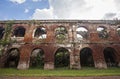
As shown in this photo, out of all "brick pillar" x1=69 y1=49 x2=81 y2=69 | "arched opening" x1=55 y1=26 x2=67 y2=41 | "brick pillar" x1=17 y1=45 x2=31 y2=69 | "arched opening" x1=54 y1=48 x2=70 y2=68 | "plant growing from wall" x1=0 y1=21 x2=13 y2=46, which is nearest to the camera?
"brick pillar" x1=69 y1=49 x2=81 y2=69

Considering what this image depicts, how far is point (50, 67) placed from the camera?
19.9 meters

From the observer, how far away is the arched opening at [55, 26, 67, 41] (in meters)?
21.8

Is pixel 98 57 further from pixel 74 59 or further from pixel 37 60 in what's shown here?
Result: pixel 37 60

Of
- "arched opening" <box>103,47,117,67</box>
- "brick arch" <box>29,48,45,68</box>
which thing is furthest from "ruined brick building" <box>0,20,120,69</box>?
"brick arch" <box>29,48,45,68</box>

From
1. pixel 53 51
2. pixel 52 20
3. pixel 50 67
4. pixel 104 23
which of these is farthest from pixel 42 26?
pixel 104 23

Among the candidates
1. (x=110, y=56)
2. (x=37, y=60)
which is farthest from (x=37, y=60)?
(x=110, y=56)

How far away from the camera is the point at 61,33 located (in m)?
24.4

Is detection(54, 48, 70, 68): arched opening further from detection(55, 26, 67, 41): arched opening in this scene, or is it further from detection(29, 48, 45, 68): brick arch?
detection(55, 26, 67, 41): arched opening

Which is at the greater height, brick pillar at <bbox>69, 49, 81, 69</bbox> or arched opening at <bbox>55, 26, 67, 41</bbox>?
arched opening at <bbox>55, 26, 67, 41</bbox>

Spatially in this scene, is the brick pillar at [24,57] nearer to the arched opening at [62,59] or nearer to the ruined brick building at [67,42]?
the ruined brick building at [67,42]

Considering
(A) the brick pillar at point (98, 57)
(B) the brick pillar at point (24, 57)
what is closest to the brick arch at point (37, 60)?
(B) the brick pillar at point (24, 57)

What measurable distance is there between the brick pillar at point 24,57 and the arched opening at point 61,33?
13.3 ft

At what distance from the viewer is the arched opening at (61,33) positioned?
2182 cm

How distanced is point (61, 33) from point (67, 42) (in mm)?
3351
